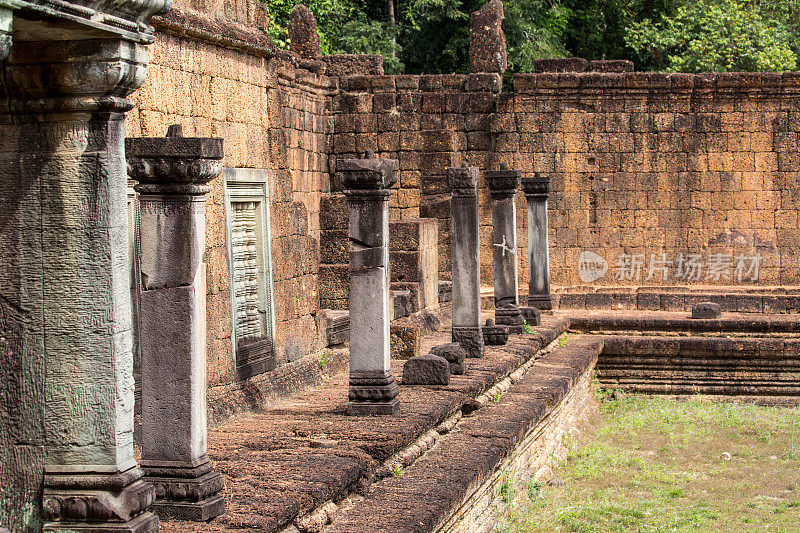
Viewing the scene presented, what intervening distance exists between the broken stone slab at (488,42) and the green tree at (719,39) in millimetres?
7908

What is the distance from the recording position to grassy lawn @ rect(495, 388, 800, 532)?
9.10m

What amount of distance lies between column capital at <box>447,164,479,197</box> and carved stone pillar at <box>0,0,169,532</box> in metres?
6.69

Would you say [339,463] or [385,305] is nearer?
[339,463]

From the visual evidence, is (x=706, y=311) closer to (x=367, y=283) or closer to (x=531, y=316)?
(x=531, y=316)

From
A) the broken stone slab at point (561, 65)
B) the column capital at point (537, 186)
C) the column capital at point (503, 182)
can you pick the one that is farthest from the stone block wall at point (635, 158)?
the column capital at point (503, 182)

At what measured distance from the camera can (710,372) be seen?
14883 millimetres

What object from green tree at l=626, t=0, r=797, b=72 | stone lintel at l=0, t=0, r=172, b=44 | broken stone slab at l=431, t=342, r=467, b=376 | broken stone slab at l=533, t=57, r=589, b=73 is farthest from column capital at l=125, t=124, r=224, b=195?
green tree at l=626, t=0, r=797, b=72

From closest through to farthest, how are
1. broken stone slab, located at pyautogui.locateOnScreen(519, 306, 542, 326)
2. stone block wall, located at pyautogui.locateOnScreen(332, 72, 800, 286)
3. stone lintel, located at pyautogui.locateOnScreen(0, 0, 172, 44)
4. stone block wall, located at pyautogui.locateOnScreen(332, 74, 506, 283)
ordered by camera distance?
1. stone lintel, located at pyautogui.locateOnScreen(0, 0, 172, 44)
2. broken stone slab, located at pyautogui.locateOnScreen(519, 306, 542, 326)
3. stone block wall, located at pyautogui.locateOnScreen(332, 74, 506, 283)
4. stone block wall, located at pyautogui.locateOnScreen(332, 72, 800, 286)

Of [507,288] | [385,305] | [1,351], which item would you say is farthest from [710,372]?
[1,351]

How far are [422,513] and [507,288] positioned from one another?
6.92 meters

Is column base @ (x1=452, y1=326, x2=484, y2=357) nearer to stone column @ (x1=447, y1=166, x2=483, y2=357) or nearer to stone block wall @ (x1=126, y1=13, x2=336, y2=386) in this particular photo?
stone column @ (x1=447, y1=166, x2=483, y2=357)

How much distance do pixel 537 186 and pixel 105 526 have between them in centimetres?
1148

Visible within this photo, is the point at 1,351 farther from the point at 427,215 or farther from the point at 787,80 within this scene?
the point at 787,80

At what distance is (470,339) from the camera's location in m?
11.2
